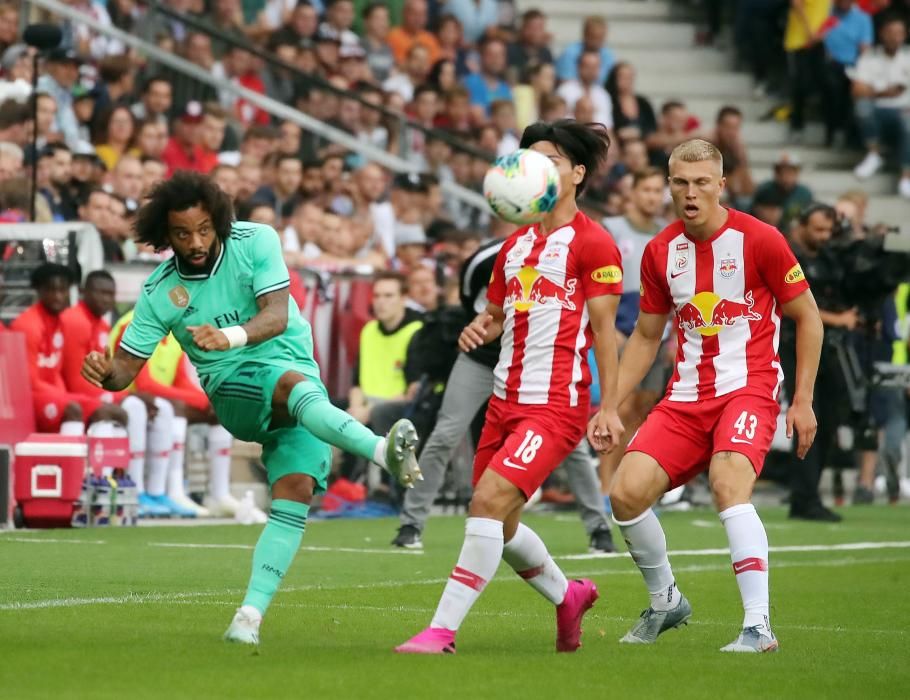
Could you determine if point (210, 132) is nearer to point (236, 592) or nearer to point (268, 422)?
point (236, 592)

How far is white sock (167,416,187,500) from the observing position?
15773 millimetres

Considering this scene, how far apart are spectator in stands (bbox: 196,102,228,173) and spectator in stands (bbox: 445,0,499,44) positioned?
257 inches

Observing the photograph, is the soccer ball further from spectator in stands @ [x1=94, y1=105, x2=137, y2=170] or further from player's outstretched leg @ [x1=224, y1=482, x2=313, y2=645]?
spectator in stands @ [x1=94, y1=105, x2=137, y2=170]

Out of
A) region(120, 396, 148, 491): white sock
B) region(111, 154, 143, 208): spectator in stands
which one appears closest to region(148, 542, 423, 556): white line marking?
region(120, 396, 148, 491): white sock

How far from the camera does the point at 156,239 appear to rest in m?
8.42

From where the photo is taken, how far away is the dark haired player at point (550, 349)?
8.27 m

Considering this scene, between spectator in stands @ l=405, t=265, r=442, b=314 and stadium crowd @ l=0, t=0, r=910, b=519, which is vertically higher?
stadium crowd @ l=0, t=0, r=910, b=519

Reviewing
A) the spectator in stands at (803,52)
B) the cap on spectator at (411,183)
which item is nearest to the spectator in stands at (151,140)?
the cap on spectator at (411,183)

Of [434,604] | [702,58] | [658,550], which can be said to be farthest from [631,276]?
[702,58]

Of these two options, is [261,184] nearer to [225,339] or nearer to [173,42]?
[173,42]

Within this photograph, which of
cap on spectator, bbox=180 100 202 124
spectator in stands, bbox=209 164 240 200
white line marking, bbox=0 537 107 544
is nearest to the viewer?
white line marking, bbox=0 537 107 544

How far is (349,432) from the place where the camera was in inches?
312

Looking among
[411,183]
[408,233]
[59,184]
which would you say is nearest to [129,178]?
[59,184]

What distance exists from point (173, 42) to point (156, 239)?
13691mm
